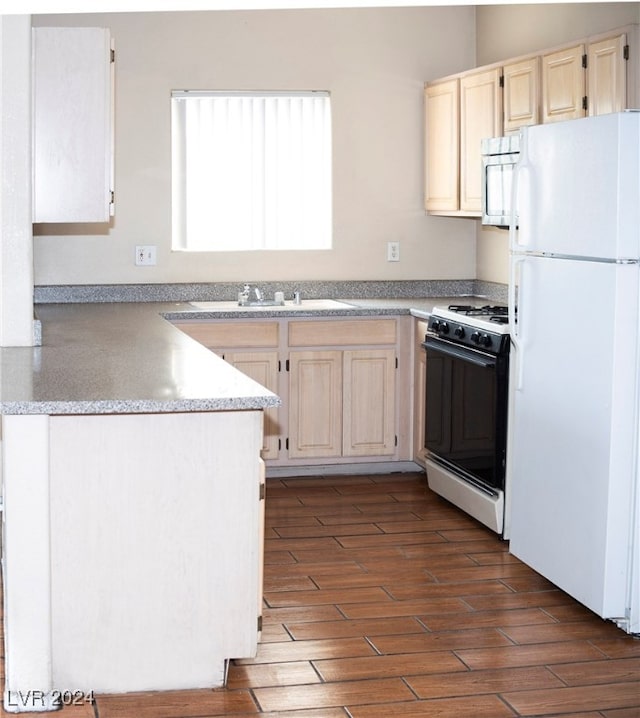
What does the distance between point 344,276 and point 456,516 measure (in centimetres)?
175

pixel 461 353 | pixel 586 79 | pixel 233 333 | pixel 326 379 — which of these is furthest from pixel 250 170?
pixel 586 79

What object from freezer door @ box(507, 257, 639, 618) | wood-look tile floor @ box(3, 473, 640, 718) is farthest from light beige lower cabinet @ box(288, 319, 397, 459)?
freezer door @ box(507, 257, 639, 618)

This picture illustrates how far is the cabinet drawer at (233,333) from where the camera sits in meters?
5.05

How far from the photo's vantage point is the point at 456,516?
4547 millimetres

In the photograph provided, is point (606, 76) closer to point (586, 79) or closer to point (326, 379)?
point (586, 79)

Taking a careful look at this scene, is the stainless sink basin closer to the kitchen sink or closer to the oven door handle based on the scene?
the kitchen sink

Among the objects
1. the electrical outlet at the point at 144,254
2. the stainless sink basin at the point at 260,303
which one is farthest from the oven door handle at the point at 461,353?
the electrical outlet at the point at 144,254

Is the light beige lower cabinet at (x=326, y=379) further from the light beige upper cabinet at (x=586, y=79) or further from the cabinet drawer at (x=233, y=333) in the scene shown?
the light beige upper cabinet at (x=586, y=79)

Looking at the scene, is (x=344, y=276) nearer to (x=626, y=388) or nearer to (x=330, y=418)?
(x=330, y=418)

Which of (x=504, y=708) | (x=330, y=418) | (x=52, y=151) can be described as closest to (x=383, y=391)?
(x=330, y=418)

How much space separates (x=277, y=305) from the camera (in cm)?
541

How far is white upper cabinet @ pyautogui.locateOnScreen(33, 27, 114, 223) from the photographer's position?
10.9 feet

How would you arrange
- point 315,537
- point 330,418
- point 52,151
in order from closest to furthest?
point 52,151, point 315,537, point 330,418

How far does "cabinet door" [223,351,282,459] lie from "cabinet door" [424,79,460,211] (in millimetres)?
1272
